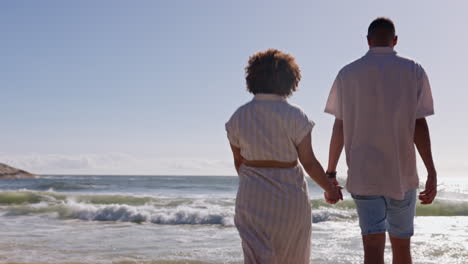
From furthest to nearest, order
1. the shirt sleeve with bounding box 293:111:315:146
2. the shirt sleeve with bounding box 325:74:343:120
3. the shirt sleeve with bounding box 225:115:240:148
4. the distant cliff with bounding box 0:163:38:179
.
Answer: the distant cliff with bounding box 0:163:38:179 → the shirt sleeve with bounding box 325:74:343:120 → the shirt sleeve with bounding box 225:115:240:148 → the shirt sleeve with bounding box 293:111:315:146

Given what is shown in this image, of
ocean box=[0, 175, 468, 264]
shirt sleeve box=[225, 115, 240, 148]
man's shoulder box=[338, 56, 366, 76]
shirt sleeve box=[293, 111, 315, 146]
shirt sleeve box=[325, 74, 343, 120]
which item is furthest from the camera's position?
ocean box=[0, 175, 468, 264]

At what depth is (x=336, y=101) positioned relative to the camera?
290 cm

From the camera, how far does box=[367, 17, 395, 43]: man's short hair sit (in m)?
2.76

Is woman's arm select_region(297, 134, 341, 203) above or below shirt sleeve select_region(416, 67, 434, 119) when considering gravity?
below

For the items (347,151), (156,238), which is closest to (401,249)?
(347,151)

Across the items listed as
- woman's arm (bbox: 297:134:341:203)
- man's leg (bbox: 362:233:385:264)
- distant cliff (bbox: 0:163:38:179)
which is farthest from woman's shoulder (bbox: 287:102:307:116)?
distant cliff (bbox: 0:163:38:179)

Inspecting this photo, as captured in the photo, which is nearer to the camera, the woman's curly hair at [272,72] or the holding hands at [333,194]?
the woman's curly hair at [272,72]

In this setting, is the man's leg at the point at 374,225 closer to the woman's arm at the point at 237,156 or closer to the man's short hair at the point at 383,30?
the woman's arm at the point at 237,156

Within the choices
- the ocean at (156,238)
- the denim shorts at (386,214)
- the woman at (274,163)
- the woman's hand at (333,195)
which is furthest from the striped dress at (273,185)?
the ocean at (156,238)

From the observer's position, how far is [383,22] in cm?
277

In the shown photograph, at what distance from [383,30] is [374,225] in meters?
1.07

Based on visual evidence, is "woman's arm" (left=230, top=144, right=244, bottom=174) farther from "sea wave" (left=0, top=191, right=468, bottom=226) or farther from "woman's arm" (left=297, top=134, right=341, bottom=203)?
"sea wave" (left=0, top=191, right=468, bottom=226)

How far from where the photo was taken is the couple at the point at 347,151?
256 centimetres

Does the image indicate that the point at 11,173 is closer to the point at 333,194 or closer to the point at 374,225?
the point at 333,194
